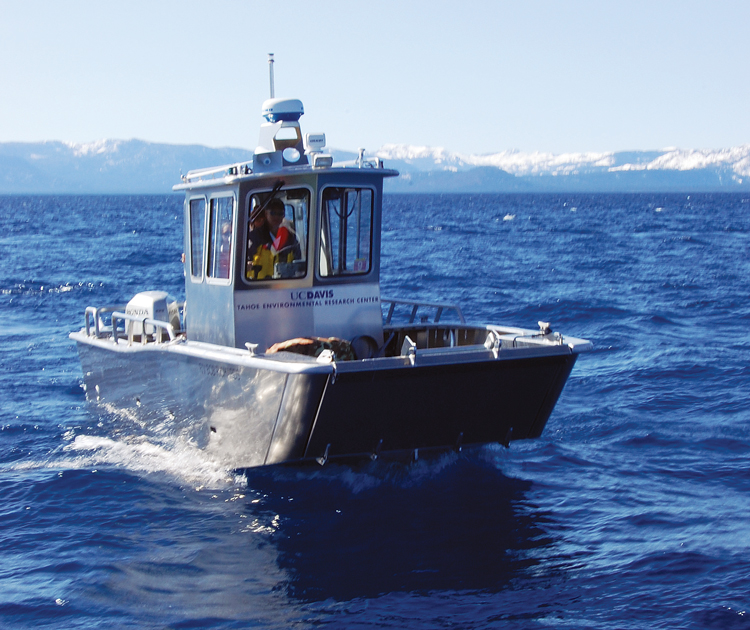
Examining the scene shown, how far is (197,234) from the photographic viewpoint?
9.75 meters

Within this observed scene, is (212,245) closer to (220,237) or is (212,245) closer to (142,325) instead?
(220,237)

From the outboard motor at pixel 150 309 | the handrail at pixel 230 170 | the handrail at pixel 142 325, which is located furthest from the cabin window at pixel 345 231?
the outboard motor at pixel 150 309

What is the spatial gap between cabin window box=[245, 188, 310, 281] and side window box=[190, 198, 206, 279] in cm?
81

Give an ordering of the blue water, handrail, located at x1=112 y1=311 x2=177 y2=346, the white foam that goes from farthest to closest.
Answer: handrail, located at x1=112 y1=311 x2=177 y2=346 → the white foam → the blue water

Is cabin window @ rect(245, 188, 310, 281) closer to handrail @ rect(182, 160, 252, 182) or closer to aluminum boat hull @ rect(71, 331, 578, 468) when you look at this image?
handrail @ rect(182, 160, 252, 182)

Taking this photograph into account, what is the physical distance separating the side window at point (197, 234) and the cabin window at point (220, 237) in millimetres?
193

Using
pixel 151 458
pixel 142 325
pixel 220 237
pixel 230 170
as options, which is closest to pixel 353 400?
pixel 220 237

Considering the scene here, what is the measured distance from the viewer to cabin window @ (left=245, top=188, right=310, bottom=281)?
9.02 metres

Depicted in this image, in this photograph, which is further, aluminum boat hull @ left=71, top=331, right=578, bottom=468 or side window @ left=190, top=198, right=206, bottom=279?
side window @ left=190, top=198, right=206, bottom=279

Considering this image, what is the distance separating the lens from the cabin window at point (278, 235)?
9.02m

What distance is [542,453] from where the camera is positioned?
415 inches

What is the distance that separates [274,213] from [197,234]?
1119mm

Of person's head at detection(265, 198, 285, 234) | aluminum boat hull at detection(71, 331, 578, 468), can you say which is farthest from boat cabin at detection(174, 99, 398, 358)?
aluminum boat hull at detection(71, 331, 578, 468)

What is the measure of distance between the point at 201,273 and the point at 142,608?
12.5 feet
